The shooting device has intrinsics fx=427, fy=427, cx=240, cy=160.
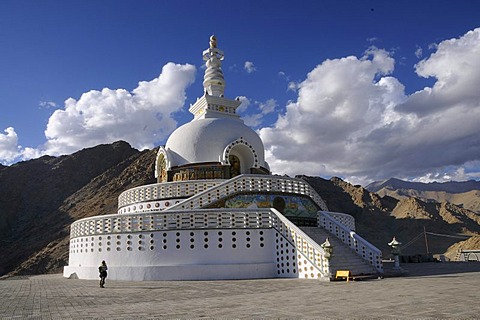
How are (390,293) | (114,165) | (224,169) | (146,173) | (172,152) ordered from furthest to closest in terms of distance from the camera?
(114,165) → (146,173) → (172,152) → (224,169) → (390,293)

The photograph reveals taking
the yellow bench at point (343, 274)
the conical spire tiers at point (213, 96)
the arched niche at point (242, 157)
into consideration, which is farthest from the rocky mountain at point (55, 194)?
the yellow bench at point (343, 274)

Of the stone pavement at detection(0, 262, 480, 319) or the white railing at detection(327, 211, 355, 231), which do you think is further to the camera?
the white railing at detection(327, 211, 355, 231)

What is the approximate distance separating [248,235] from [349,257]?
401cm

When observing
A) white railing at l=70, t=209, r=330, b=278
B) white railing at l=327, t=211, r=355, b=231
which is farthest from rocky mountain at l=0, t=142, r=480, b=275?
white railing at l=327, t=211, r=355, b=231

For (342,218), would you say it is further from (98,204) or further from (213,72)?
(98,204)

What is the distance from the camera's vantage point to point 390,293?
33.8 ft

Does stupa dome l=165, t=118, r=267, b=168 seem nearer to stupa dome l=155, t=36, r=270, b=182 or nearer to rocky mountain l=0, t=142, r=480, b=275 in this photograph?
stupa dome l=155, t=36, r=270, b=182

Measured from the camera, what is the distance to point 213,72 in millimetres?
30188

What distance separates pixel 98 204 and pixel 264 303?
58.5m

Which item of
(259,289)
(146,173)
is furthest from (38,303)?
(146,173)

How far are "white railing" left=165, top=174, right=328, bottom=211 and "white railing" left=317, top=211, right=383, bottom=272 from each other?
5.75 feet

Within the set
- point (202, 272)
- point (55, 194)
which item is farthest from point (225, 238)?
point (55, 194)

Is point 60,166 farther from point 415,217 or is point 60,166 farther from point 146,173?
point 415,217

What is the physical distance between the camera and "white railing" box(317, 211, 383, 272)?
16.4 m
